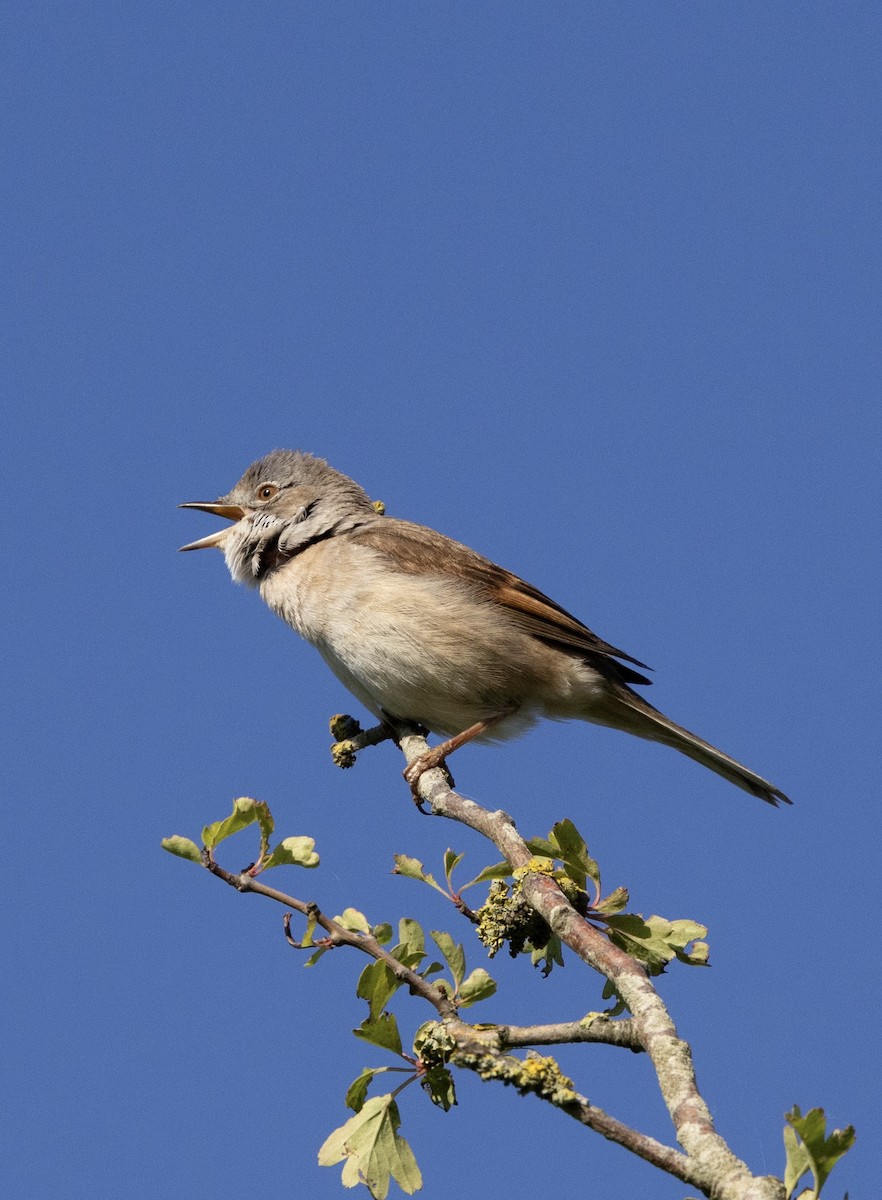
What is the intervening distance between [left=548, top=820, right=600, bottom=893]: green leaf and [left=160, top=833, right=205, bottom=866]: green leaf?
3.34 ft

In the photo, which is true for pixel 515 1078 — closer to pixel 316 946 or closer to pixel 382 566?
pixel 316 946

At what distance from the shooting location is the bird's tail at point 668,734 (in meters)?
6.76

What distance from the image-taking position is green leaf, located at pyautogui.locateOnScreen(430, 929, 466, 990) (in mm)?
3572

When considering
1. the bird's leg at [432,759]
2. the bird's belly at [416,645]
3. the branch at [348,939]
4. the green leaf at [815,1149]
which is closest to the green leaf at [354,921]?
the branch at [348,939]

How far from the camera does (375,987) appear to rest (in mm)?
3463

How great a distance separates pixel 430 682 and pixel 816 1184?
14.0ft

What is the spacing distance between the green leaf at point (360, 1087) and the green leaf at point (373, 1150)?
0.03 m

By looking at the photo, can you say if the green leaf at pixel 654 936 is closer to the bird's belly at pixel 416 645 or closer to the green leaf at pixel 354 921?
the green leaf at pixel 354 921

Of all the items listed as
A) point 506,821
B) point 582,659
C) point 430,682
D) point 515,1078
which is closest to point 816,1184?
point 515,1078

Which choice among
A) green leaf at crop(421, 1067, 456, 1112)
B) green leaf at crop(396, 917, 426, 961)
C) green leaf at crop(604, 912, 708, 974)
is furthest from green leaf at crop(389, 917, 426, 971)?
green leaf at crop(604, 912, 708, 974)

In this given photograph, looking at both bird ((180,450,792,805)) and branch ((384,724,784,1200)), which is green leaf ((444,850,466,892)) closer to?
branch ((384,724,784,1200))

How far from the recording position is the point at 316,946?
3643mm

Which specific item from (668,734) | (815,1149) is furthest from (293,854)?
(668,734)

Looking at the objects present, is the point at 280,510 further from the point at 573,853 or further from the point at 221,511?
the point at 573,853
